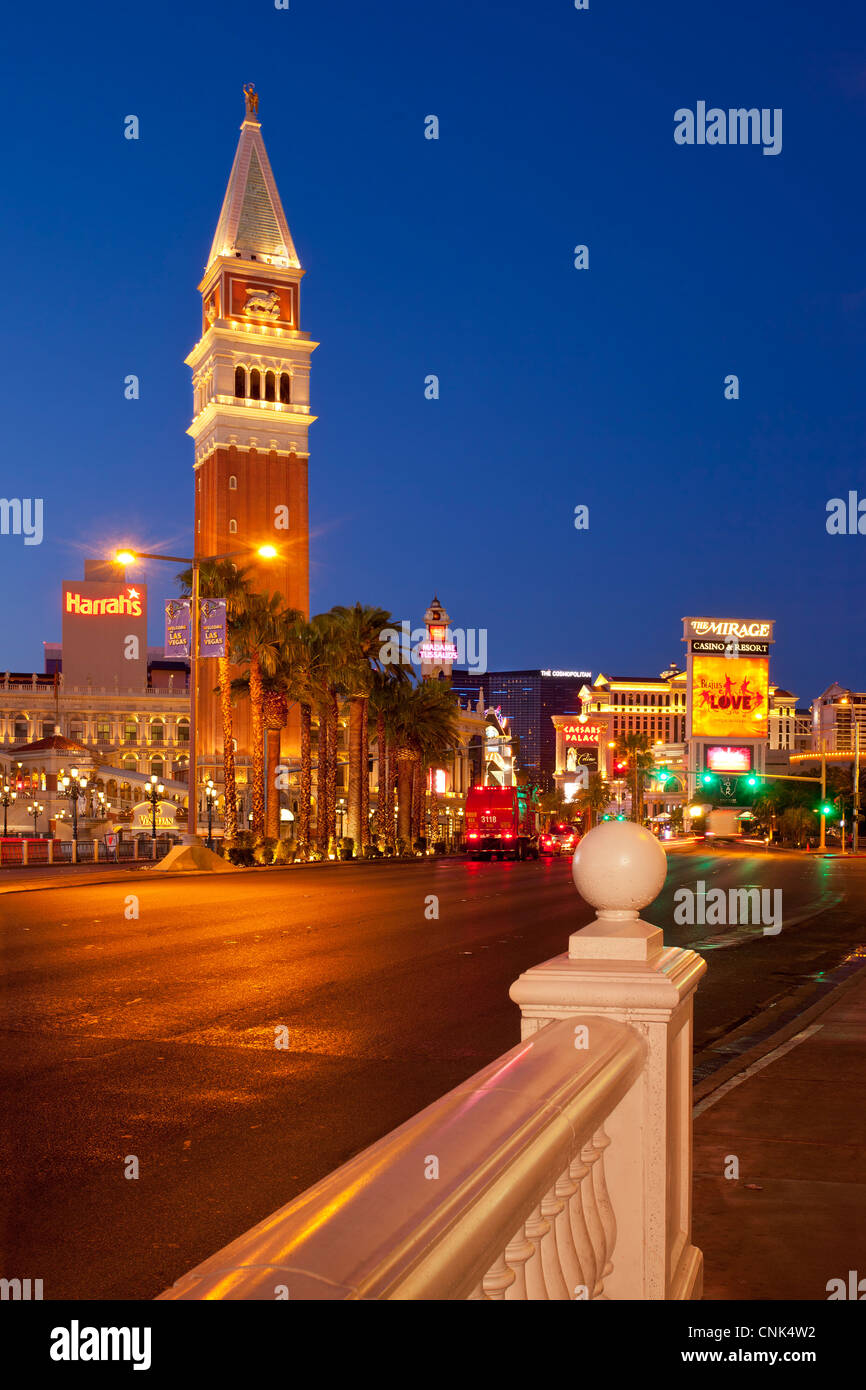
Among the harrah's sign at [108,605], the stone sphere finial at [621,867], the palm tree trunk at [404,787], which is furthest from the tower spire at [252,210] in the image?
the stone sphere finial at [621,867]

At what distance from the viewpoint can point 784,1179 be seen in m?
6.12

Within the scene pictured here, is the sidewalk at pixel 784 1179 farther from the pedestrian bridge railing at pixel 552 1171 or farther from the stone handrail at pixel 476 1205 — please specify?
the stone handrail at pixel 476 1205

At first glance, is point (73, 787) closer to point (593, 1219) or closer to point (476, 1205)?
point (593, 1219)

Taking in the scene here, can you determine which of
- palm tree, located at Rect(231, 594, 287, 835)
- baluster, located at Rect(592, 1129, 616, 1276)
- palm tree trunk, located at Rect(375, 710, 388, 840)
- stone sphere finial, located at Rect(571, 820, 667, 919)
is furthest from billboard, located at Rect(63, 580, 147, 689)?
baluster, located at Rect(592, 1129, 616, 1276)

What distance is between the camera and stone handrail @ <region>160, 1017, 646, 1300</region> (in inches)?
81.7

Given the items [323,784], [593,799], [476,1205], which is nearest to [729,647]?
[593,799]

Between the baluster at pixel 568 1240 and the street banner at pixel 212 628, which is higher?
the street banner at pixel 212 628

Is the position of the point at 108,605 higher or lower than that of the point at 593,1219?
higher

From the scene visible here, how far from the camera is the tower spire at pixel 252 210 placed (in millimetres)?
116688

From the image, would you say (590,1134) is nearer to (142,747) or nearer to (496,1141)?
(496,1141)

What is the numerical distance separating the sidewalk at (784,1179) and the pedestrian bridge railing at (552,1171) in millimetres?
805

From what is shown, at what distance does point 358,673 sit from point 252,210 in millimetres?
81158
